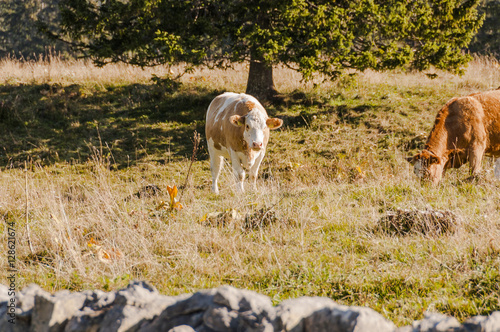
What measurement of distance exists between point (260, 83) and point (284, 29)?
2386 mm

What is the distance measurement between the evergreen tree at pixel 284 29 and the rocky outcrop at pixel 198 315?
8333mm

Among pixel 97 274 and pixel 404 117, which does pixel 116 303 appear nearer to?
pixel 97 274

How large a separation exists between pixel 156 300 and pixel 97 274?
161 centimetres

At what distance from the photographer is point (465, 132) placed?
24.0ft

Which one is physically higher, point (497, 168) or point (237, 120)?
point (237, 120)

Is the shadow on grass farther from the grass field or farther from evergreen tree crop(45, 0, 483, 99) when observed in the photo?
evergreen tree crop(45, 0, 483, 99)

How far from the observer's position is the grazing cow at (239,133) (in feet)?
24.1

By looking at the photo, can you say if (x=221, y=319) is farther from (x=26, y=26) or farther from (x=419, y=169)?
(x=26, y=26)

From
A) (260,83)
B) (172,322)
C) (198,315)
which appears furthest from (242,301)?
(260,83)

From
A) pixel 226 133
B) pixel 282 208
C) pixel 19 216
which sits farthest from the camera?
pixel 226 133

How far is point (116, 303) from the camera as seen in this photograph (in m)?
2.44

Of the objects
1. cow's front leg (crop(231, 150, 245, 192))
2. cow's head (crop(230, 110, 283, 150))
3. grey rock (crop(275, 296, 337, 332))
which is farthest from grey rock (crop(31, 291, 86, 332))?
cow's front leg (crop(231, 150, 245, 192))

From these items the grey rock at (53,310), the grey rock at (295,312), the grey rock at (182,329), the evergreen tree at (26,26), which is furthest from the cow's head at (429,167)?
the evergreen tree at (26,26)

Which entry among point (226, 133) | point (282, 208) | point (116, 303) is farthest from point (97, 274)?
point (226, 133)
